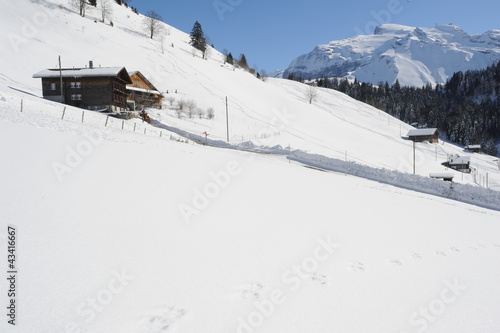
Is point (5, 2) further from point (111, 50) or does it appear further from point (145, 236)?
point (145, 236)

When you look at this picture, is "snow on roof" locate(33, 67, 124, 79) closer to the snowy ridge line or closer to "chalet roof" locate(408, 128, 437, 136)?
the snowy ridge line

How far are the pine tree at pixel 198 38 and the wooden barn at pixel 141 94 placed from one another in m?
65.9

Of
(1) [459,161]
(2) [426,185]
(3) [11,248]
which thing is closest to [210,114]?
(2) [426,185]

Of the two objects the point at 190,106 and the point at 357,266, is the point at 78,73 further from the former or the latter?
the point at 357,266

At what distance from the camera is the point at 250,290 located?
4797mm

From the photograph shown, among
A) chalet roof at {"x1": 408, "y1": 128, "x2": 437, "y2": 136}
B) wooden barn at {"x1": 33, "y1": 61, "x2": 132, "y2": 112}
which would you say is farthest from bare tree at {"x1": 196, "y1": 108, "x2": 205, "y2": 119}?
chalet roof at {"x1": 408, "y1": 128, "x2": 437, "y2": 136}

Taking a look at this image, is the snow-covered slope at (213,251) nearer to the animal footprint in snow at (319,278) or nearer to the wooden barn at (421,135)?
the animal footprint in snow at (319,278)

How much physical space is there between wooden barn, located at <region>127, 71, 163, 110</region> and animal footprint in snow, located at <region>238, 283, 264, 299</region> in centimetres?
5246

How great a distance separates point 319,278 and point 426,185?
22.6 meters

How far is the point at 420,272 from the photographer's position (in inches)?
237

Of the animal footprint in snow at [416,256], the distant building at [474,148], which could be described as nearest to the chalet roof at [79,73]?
the animal footprint in snow at [416,256]

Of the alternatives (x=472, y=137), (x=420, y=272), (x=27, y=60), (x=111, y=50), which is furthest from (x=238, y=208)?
(x=472, y=137)

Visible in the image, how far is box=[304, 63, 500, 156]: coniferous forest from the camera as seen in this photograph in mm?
122625

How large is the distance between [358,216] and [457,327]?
5606mm
